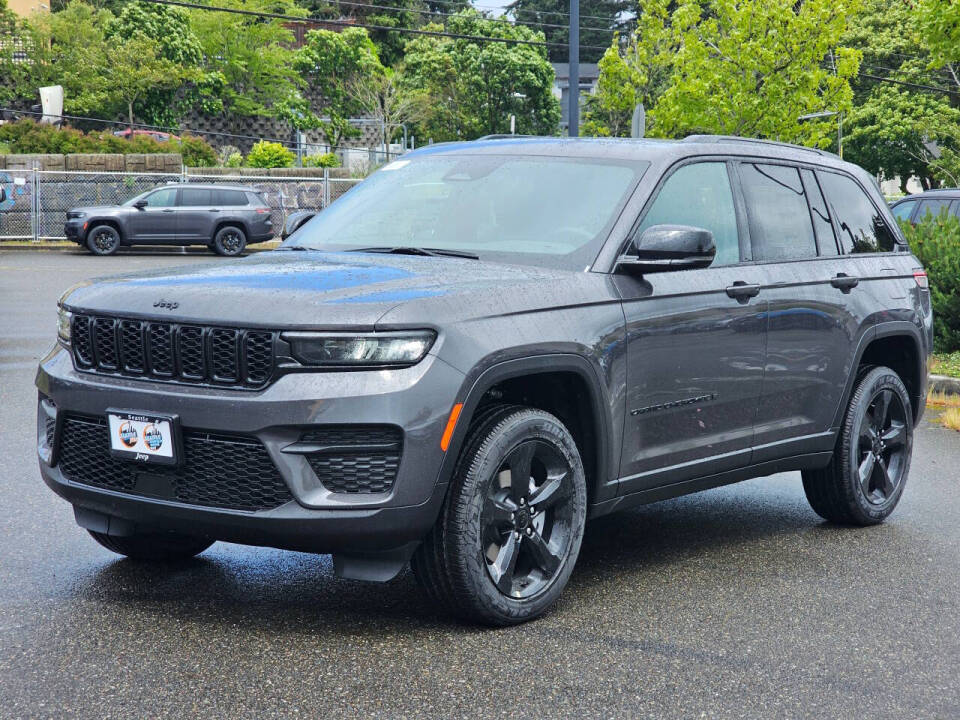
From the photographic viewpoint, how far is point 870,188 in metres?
7.12

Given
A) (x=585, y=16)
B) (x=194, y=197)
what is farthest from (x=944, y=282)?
(x=585, y=16)

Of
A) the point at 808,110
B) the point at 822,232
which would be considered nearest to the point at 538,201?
the point at 822,232

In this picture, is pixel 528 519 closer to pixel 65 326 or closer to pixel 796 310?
pixel 65 326

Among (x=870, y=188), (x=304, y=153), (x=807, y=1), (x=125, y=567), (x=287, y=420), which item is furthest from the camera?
(x=304, y=153)

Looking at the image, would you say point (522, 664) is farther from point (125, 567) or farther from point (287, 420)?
point (125, 567)

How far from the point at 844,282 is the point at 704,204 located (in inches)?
40.6

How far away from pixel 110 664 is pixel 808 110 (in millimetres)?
32136

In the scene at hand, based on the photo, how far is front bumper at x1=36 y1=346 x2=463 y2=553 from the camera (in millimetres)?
4223

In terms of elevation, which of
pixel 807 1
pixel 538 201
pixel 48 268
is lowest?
pixel 48 268

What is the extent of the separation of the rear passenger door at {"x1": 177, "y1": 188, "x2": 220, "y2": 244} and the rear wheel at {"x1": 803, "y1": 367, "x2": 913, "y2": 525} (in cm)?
2554

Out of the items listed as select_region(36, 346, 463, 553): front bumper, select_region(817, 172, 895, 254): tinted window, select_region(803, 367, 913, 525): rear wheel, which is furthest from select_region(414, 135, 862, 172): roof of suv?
select_region(36, 346, 463, 553): front bumper

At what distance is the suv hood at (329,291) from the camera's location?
4.30m

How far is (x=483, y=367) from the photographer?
4.48 meters

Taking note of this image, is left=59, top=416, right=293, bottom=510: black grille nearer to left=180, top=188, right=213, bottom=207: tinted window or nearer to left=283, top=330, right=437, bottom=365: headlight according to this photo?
left=283, top=330, right=437, bottom=365: headlight
